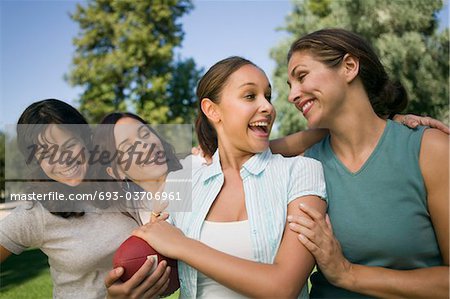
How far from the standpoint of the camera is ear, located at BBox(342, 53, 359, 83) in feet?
7.69

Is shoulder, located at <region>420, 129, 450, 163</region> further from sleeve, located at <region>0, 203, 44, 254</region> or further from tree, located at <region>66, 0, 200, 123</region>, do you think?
tree, located at <region>66, 0, 200, 123</region>

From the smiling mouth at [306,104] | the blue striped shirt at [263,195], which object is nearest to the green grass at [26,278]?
the blue striped shirt at [263,195]

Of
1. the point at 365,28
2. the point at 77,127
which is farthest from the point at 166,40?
the point at 77,127

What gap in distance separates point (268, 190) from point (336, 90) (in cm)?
66

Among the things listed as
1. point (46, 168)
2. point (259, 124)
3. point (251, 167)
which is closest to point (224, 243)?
point (251, 167)

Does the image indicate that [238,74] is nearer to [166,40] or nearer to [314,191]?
[314,191]

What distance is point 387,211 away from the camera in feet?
7.02

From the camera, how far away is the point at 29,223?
265 centimetres

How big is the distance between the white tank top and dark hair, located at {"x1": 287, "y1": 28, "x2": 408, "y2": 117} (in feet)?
3.24

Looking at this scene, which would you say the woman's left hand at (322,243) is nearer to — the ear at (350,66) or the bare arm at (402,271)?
the bare arm at (402,271)

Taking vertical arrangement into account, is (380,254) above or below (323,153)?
below

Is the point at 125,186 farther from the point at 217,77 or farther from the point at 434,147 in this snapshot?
the point at 434,147

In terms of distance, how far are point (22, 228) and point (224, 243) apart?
131cm

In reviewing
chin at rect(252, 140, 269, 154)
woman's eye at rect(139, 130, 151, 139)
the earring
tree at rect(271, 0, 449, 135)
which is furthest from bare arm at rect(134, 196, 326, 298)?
tree at rect(271, 0, 449, 135)
